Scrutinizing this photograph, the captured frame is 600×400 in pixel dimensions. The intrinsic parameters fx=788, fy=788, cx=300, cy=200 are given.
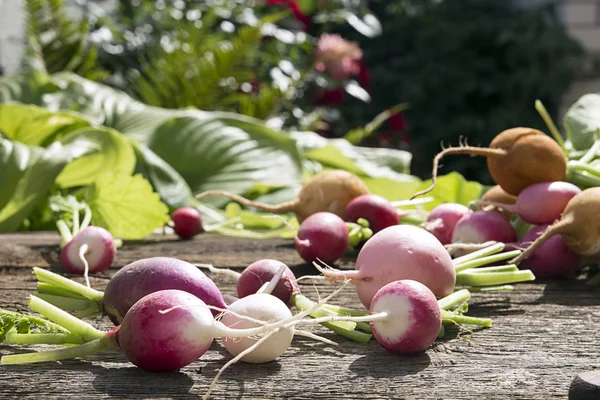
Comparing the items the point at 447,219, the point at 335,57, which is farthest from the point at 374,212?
the point at 335,57

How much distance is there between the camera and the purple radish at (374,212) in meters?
1.57

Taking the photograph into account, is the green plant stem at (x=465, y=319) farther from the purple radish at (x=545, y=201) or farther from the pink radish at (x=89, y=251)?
the pink radish at (x=89, y=251)

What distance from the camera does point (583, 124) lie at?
165 cm

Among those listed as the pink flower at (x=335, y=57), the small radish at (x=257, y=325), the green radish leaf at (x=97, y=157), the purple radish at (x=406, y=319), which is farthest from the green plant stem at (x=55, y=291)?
the pink flower at (x=335, y=57)

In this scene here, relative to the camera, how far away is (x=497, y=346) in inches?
36.9

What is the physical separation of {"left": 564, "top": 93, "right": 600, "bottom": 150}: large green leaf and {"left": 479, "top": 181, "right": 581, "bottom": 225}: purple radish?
0.86 ft

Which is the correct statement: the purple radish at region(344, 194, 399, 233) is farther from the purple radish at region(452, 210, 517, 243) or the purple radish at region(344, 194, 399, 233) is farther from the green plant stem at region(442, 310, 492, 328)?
the green plant stem at region(442, 310, 492, 328)

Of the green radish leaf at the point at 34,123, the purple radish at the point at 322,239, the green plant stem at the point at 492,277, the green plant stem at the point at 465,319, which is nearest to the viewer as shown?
the green plant stem at the point at 465,319

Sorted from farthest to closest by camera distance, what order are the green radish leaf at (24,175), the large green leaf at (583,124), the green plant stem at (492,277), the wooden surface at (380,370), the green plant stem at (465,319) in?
the green radish leaf at (24,175) < the large green leaf at (583,124) < the green plant stem at (492,277) < the green plant stem at (465,319) < the wooden surface at (380,370)

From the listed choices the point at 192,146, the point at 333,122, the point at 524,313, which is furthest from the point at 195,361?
the point at 333,122

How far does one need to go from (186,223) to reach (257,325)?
3.11 ft

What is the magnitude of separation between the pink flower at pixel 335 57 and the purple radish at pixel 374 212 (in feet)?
7.39

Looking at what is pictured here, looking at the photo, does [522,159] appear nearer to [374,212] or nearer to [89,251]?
[374,212]

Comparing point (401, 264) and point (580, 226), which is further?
point (580, 226)
